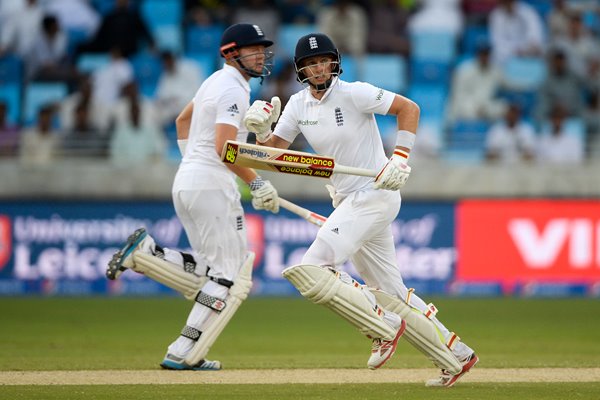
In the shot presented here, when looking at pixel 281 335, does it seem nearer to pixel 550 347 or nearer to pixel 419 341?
pixel 550 347

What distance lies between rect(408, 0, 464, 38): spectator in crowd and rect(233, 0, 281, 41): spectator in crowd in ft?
5.78

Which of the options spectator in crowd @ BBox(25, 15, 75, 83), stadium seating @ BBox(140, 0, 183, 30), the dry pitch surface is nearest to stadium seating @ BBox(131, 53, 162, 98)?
stadium seating @ BBox(140, 0, 183, 30)

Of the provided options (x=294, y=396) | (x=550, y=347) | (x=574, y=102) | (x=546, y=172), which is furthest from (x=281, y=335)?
(x=574, y=102)

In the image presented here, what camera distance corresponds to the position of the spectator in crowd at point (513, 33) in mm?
14383

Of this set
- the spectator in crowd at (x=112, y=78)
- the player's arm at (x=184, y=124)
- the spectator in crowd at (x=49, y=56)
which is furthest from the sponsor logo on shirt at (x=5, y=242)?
the player's arm at (x=184, y=124)

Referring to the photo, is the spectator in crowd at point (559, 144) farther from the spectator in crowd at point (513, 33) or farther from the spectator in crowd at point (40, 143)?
the spectator in crowd at point (40, 143)

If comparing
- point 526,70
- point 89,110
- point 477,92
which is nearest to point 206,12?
point 89,110

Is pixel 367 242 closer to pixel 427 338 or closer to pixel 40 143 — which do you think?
pixel 427 338

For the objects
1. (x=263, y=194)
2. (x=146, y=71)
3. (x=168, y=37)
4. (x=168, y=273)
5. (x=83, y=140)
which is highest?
(x=168, y=37)

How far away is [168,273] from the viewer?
275 inches

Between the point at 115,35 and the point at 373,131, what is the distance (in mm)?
8836

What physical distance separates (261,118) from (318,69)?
1.28ft

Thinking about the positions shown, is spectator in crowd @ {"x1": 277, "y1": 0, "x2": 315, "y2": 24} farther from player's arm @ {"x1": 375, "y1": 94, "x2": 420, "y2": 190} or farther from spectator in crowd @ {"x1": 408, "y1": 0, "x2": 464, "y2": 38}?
player's arm @ {"x1": 375, "y1": 94, "x2": 420, "y2": 190}

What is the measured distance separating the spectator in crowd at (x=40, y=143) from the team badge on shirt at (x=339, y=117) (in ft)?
23.8
